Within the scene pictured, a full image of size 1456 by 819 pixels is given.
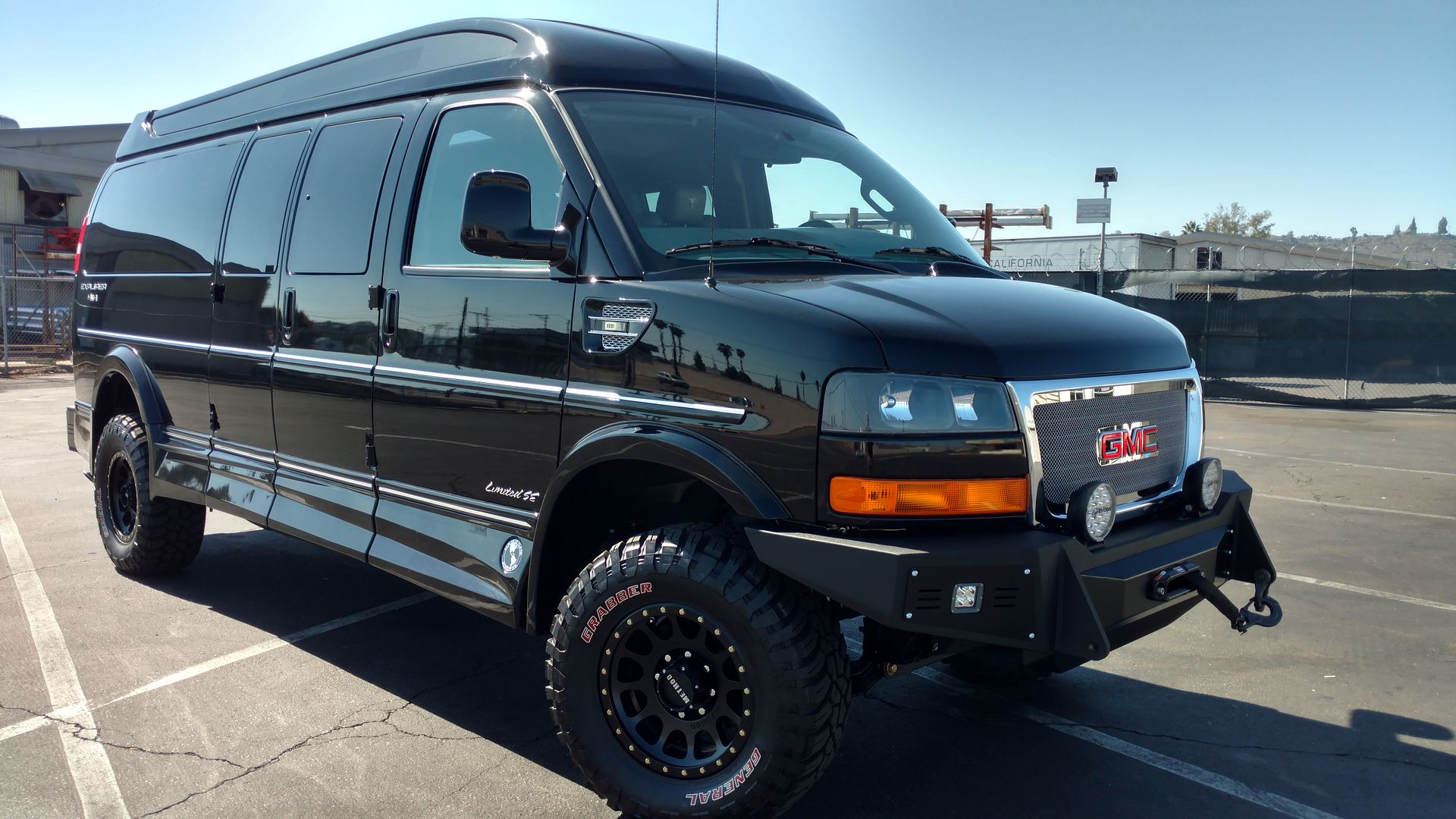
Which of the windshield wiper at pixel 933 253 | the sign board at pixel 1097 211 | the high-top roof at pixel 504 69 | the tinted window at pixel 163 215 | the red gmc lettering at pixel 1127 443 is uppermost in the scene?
the sign board at pixel 1097 211

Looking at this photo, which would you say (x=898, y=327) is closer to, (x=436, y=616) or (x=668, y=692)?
(x=668, y=692)

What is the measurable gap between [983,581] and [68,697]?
3.62 meters

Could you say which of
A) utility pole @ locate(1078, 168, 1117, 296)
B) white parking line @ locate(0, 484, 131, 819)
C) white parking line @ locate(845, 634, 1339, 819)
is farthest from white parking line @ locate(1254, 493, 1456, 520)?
utility pole @ locate(1078, 168, 1117, 296)

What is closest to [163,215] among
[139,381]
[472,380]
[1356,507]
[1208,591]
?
[139,381]

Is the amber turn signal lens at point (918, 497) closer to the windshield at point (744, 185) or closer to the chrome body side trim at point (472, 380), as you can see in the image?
the windshield at point (744, 185)

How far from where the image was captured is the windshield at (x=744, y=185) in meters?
3.53

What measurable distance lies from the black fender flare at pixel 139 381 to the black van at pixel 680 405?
29.9 inches

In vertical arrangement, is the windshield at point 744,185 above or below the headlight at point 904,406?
above

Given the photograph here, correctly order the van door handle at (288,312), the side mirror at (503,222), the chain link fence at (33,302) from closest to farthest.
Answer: the side mirror at (503,222) < the van door handle at (288,312) < the chain link fence at (33,302)

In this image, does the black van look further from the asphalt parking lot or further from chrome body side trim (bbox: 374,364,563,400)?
the asphalt parking lot

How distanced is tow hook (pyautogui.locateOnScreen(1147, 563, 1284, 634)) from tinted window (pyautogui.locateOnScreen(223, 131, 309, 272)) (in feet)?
12.7

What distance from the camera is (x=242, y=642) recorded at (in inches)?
197

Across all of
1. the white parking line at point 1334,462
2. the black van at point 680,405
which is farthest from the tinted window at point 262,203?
the white parking line at point 1334,462

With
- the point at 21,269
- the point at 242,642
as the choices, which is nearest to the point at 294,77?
the point at 242,642
